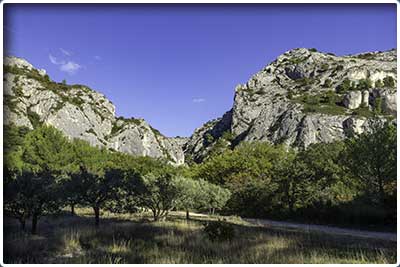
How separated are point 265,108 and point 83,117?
44491 mm

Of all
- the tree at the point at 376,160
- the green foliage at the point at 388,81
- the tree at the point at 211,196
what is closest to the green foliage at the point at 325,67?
the green foliage at the point at 388,81

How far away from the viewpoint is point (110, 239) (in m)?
11.0

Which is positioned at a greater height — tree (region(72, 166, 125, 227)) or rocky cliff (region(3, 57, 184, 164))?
rocky cliff (region(3, 57, 184, 164))

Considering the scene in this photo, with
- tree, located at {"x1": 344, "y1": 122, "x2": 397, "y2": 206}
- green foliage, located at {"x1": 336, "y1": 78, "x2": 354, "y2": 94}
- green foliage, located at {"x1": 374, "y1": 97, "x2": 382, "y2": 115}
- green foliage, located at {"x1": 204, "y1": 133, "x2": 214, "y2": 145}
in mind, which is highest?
green foliage, located at {"x1": 336, "y1": 78, "x2": 354, "y2": 94}

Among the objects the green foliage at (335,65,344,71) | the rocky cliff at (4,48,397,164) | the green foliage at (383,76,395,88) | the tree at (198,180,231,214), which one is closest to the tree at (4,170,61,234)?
the tree at (198,180,231,214)

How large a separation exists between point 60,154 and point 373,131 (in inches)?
1308

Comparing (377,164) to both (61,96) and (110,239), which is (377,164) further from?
(61,96)

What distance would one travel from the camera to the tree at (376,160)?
22.1 meters

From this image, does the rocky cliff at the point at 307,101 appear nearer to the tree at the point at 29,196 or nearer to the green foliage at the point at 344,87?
the green foliage at the point at 344,87

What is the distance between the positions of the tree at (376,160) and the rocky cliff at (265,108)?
38.9m

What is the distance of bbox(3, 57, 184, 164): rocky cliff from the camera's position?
7056 cm

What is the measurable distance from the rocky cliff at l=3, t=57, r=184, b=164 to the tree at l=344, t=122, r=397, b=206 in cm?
5250

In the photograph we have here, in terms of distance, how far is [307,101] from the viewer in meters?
87.2

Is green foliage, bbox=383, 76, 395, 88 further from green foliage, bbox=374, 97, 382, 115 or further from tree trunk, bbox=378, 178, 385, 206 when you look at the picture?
tree trunk, bbox=378, 178, 385, 206
